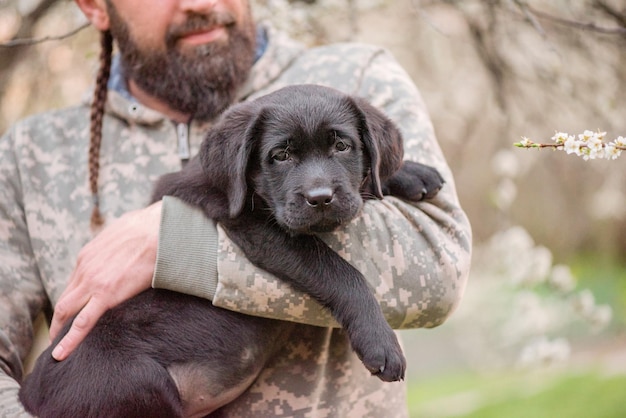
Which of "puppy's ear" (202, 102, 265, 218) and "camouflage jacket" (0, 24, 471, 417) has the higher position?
"puppy's ear" (202, 102, 265, 218)

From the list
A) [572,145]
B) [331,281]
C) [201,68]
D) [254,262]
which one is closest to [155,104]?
[201,68]

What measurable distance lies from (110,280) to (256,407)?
1.90 ft

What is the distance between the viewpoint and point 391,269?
2.34 m

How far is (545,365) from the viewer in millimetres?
5004

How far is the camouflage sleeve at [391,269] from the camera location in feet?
7.46

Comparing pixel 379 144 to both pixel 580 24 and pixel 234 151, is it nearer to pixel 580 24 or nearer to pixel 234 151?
pixel 234 151

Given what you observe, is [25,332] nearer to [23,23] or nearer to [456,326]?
[23,23]

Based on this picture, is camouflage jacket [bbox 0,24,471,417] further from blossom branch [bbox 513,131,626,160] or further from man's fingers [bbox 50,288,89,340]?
blossom branch [bbox 513,131,626,160]

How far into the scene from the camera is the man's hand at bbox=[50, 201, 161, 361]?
8.04 ft

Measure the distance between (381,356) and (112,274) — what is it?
848 mm

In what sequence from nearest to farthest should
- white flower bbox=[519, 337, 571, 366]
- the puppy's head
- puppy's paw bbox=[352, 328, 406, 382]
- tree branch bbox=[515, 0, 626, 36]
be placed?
puppy's paw bbox=[352, 328, 406, 382], the puppy's head, tree branch bbox=[515, 0, 626, 36], white flower bbox=[519, 337, 571, 366]

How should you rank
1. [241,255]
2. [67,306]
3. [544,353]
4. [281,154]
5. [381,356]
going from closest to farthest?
[381,356], [241,255], [281,154], [67,306], [544,353]

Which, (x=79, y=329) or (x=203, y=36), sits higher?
(x=203, y=36)

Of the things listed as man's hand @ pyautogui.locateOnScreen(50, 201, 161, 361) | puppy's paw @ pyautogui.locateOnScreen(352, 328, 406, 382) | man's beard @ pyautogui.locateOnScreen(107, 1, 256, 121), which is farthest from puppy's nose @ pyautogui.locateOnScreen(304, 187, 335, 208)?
man's beard @ pyautogui.locateOnScreen(107, 1, 256, 121)
